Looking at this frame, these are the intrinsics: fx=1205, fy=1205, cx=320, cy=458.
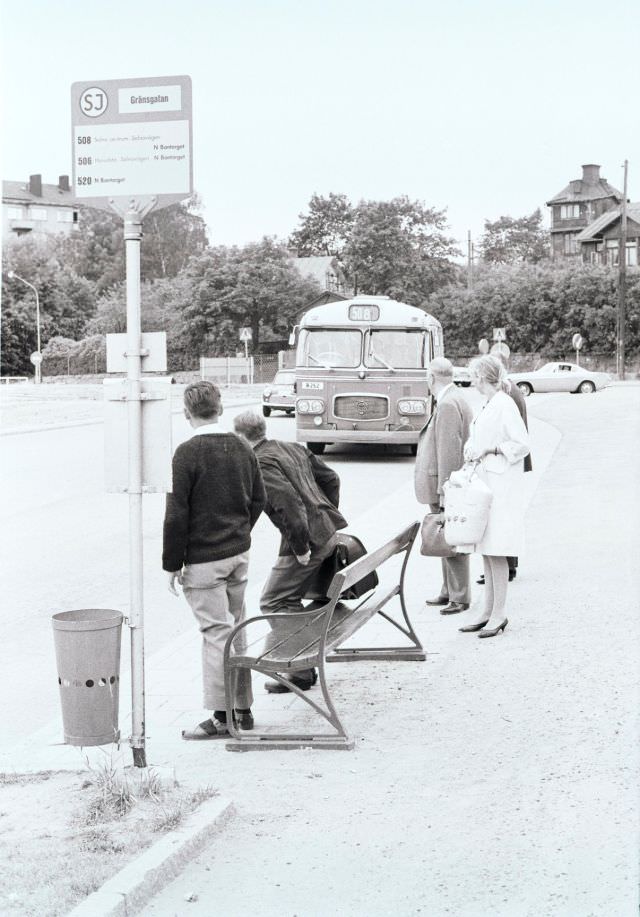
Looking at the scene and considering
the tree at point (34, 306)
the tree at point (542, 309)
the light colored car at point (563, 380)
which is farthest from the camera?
the tree at point (34, 306)

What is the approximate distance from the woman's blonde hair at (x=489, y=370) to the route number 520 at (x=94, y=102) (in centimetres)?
322

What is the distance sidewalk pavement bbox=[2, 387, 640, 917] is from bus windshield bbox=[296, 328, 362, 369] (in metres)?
12.4

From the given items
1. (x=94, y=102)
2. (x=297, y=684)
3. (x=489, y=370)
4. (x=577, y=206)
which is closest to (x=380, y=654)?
(x=297, y=684)

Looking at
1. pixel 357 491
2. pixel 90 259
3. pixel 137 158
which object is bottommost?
pixel 357 491

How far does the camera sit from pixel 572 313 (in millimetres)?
66375

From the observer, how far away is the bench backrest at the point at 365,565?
5359 mm

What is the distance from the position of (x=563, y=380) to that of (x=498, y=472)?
42.0m

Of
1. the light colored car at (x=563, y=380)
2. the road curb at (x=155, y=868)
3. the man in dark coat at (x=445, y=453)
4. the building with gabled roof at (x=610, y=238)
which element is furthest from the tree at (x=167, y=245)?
the road curb at (x=155, y=868)

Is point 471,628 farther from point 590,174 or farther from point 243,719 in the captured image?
point 590,174

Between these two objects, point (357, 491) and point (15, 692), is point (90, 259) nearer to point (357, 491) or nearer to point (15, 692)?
point (357, 491)

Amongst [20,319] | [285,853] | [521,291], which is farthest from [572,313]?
[285,853]

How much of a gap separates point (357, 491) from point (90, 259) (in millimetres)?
97415

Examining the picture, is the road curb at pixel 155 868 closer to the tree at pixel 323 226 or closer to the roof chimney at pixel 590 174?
the tree at pixel 323 226

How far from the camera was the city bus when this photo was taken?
801 inches
